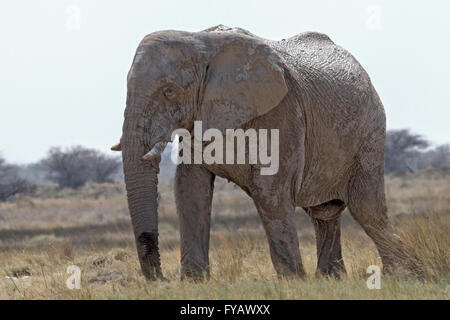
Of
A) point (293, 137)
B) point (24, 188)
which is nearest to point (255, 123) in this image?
point (293, 137)

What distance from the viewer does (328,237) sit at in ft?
32.1

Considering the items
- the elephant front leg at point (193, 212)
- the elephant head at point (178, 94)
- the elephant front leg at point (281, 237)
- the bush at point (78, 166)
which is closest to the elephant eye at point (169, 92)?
the elephant head at point (178, 94)

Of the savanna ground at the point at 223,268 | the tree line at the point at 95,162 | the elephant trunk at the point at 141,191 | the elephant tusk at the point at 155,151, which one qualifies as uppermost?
the elephant tusk at the point at 155,151

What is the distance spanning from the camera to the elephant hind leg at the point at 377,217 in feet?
30.0

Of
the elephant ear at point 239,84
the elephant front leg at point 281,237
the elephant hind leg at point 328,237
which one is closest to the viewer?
the elephant ear at point 239,84

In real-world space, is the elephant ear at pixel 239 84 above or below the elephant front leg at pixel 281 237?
above

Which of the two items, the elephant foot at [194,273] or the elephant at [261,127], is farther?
the elephant foot at [194,273]

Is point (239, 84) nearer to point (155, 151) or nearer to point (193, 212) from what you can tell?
point (155, 151)

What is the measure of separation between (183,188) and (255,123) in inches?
38.9

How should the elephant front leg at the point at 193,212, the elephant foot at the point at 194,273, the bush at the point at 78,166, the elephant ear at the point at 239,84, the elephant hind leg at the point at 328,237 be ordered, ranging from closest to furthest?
the elephant ear at the point at 239,84
the elephant foot at the point at 194,273
the elephant front leg at the point at 193,212
the elephant hind leg at the point at 328,237
the bush at the point at 78,166

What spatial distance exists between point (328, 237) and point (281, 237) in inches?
92.0

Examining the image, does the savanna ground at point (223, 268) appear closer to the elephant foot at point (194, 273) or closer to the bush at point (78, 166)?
the elephant foot at point (194, 273)

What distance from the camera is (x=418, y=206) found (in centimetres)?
2709

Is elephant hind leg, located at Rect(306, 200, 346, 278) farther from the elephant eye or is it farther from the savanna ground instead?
the elephant eye
